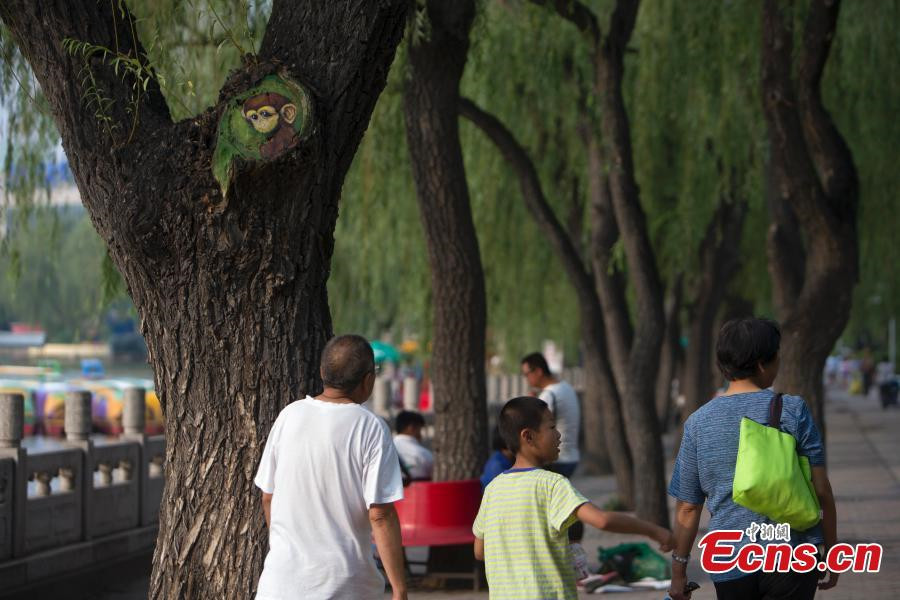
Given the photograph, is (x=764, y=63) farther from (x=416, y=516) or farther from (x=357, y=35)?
(x=357, y=35)

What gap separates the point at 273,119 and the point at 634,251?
7.40 meters

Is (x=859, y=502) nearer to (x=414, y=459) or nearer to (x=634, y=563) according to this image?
(x=634, y=563)

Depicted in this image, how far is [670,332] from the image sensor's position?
80.5 ft

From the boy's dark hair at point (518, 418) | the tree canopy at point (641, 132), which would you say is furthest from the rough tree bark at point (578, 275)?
the boy's dark hair at point (518, 418)

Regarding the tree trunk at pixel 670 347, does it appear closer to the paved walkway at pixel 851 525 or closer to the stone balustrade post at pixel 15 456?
the paved walkway at pixel 851 525

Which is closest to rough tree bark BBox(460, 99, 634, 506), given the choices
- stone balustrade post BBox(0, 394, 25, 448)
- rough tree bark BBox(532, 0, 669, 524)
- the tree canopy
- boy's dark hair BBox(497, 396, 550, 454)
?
the tree canopy

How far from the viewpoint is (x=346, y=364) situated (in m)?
4.43

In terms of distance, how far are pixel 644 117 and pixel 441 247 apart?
20.4 ft

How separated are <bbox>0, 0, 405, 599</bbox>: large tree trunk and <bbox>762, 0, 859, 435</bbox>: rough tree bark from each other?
20.5 feet

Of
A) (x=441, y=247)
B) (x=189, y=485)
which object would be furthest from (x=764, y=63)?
(x=189, y=485)

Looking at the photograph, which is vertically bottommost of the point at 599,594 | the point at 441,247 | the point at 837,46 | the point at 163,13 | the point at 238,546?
the point at 599,594

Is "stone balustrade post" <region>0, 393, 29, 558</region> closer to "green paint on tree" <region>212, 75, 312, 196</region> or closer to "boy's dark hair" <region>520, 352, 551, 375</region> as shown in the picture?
"boy's dark hair" <region>520, 352, 551, 375</region>

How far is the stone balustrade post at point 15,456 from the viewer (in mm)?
9188

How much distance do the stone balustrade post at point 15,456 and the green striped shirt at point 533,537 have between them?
5.77 meters
